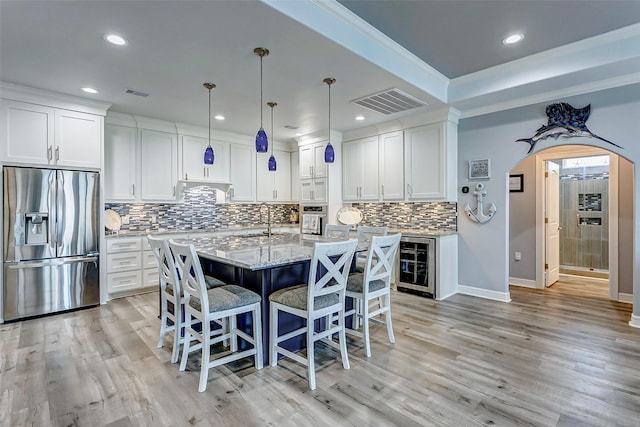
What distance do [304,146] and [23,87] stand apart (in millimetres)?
3989

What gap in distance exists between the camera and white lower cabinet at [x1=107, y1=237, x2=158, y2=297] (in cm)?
430

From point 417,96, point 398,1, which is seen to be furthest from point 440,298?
point 398,1

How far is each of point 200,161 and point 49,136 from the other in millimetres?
2032

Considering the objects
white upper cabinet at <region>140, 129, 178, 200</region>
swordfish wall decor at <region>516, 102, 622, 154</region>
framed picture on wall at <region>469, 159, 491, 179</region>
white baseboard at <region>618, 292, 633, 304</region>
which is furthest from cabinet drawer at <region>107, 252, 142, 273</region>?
white baseboard at <region>618, 292, 633, 304</region>

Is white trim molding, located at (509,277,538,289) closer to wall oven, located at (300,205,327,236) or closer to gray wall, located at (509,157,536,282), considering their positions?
gray wall, located at (509,157,536,282)

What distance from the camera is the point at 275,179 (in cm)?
655

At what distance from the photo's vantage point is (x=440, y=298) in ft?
14.2

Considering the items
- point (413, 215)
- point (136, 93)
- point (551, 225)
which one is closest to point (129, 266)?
point (136, 93)

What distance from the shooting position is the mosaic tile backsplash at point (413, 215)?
476 centimetres

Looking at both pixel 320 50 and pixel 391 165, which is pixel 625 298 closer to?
pixel 391 165

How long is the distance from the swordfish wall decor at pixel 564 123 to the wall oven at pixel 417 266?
1852 millimetres

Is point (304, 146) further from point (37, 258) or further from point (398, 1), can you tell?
point (37, 258)

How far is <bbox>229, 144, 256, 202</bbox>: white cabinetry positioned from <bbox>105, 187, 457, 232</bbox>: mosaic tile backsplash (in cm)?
29

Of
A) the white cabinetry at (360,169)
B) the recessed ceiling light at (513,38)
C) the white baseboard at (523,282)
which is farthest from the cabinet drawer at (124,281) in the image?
the white baseboard at (523,282)
